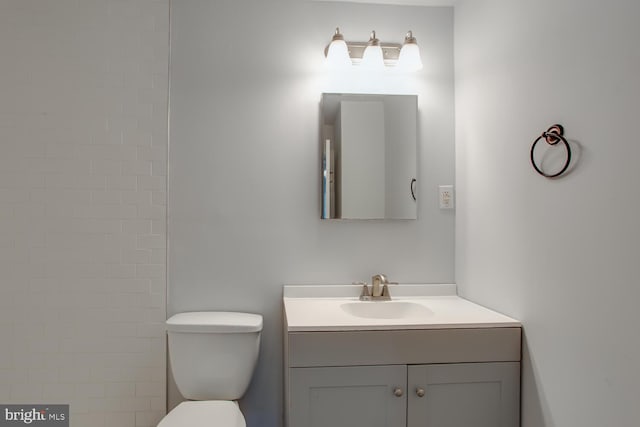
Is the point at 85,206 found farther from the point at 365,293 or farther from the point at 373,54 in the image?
the point at 373,54

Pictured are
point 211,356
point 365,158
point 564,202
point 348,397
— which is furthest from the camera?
point 365,158

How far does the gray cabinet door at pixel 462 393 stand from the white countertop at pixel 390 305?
17cm

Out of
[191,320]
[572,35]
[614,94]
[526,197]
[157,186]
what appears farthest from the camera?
[157,186]

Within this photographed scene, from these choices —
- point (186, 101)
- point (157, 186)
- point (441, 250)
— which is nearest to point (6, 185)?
point (157, 186)

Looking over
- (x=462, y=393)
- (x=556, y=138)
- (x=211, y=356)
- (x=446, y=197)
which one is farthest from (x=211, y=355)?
(x=556, y=138)

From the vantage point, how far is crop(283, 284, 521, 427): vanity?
5.49 ft

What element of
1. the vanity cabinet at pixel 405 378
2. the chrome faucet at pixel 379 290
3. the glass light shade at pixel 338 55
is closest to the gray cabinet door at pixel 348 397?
the vanity cabinet at pixel 405 378

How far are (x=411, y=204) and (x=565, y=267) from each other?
94 centimetres

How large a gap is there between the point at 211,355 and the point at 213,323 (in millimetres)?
140

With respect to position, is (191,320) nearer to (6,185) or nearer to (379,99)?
(6,185)

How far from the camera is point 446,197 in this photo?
235 centimetres

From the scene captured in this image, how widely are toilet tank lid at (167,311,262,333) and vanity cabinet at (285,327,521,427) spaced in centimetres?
38

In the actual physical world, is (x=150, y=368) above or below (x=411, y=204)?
below

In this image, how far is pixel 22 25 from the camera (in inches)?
83.7
